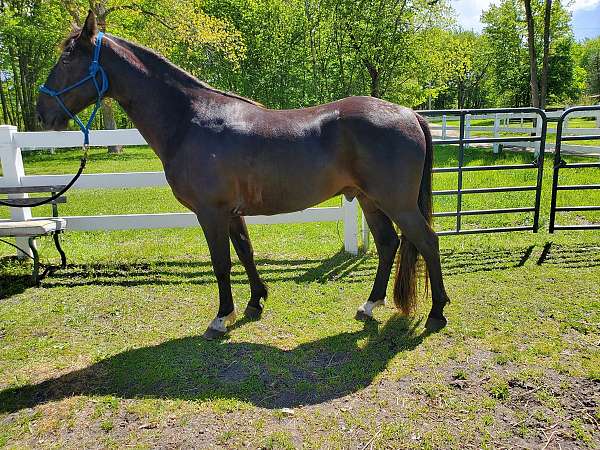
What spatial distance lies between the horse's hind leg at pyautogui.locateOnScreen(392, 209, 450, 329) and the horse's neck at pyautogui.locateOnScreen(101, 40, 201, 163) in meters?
1.96

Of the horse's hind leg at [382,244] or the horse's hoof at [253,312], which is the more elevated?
the horse's hind leg at [382,244]

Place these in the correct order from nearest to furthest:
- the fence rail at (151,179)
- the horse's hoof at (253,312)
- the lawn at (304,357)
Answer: the lawn at (304,357)
the horse's hoof at (253,312)
the fence rail at (151,179)

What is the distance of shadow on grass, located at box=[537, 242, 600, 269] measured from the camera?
16.8 feet

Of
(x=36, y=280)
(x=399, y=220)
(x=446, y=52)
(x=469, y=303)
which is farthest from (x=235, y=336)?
(x=446, y=52)

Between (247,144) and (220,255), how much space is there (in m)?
0.95

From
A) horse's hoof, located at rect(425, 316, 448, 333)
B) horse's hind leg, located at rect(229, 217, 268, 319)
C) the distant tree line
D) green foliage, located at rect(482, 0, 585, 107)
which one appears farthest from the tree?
green foliage, located at rect(482, 0, 585, 107)

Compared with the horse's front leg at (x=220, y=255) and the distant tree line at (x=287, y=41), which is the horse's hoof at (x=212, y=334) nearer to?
the horse's front leg at (x=220, y=255)

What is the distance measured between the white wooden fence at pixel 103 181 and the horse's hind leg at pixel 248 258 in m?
1.72

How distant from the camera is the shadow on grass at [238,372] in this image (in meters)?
2.92

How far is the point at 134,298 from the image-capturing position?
15.4ft

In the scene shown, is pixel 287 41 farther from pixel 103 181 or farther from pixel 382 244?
pixel 382 244

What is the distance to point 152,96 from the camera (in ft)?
11.8

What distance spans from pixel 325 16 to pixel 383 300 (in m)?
21.5

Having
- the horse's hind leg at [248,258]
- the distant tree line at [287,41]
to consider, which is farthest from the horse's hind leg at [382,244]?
the distant tree line at [287,41]
